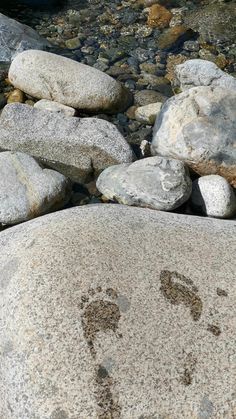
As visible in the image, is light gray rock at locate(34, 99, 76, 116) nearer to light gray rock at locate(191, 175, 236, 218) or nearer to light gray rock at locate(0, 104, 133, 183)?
light gray rock at locate(0, 104, 133, 183)

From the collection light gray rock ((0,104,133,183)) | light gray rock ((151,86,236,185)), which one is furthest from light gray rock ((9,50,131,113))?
light gray rock ((151,86,236,185))

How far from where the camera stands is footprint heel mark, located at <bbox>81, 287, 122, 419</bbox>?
8.36 ft

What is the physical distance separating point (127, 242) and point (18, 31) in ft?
13.5

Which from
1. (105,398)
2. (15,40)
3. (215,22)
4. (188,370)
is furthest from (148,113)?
(105,398)

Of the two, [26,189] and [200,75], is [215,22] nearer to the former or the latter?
[200,75]

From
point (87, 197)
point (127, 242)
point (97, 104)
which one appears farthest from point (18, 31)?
point (127, 242)

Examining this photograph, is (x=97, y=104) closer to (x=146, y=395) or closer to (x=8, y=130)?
(x=8, y=130)

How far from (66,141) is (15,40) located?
2.06 metres

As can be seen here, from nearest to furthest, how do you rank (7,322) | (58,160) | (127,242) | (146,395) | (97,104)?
(146,395) → (7,322) → (127,242) → (58,160) → (97,104)

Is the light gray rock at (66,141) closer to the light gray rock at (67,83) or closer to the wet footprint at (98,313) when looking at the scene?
the light gray rock at (67,83)

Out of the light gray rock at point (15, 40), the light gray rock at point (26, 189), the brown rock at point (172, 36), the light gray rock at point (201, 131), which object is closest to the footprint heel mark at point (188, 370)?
the light gray rock at point (26, 189)

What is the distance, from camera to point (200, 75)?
556 centimetres

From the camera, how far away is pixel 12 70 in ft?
18.6

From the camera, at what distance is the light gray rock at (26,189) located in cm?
404
